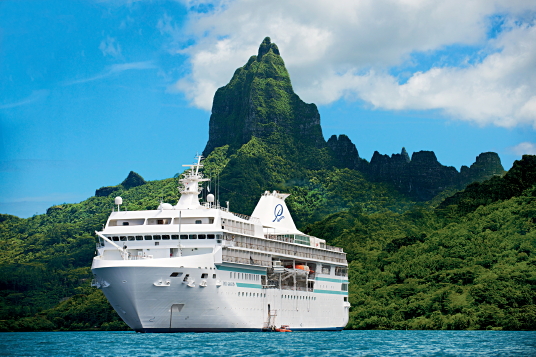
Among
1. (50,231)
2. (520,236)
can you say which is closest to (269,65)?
(50,231)

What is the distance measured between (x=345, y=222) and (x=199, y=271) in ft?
266

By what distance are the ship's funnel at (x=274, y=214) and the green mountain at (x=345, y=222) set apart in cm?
1978

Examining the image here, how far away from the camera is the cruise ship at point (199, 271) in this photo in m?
47.2

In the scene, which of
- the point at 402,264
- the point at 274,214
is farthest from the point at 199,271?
the point at 402,264

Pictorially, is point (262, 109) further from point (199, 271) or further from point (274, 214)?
point (199, 271)

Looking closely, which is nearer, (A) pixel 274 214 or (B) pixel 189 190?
(B) pixel 189 190

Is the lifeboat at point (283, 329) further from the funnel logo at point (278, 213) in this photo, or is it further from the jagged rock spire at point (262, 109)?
the jagged rock spire at point (262, 109)

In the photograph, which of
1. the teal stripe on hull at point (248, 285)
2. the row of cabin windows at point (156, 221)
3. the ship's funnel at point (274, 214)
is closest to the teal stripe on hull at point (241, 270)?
the teal stripe on hull at point (248, 285)

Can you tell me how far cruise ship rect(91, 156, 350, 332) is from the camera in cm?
4716

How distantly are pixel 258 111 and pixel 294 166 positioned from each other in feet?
55.1

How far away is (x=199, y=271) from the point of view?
4841cm

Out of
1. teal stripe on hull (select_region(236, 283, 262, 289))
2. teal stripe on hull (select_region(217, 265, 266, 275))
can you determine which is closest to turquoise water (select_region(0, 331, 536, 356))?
teal stripe on hull (select_region(236, 283, 262, 289))

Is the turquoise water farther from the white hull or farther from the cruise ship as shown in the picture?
the cruise ship

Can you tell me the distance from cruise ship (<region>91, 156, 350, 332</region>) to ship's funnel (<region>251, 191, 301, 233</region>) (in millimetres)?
2597
